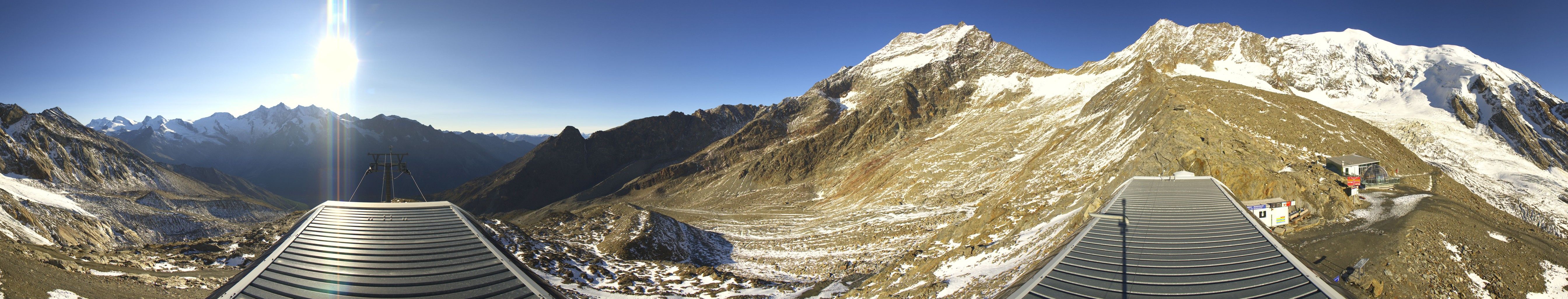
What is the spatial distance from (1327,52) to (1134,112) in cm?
4745

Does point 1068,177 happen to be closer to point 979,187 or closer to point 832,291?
point 979,187

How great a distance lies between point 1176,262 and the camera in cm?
1139

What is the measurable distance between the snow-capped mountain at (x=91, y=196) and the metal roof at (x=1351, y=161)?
59852mm

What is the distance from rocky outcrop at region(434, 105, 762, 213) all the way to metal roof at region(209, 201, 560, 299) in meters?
86.0

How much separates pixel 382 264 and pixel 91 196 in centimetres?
6447

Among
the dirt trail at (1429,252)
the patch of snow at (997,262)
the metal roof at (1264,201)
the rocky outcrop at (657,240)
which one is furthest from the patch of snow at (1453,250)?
the rocky outcrop at (657,240)

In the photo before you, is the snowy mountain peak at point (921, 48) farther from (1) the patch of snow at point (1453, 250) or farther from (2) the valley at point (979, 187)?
(1) the patch of snow at point (1453, 250)

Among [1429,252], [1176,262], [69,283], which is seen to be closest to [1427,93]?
[1429,252]

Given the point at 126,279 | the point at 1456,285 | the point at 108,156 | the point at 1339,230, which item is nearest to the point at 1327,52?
the point at 1339,230

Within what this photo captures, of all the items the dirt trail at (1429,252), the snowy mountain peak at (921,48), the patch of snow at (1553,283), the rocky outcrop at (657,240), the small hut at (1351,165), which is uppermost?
the snowy mountain peak at (921,48)

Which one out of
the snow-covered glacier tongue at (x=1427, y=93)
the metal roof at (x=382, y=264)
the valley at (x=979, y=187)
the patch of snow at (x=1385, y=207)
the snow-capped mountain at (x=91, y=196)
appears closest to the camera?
the metal roof at (x=382, y=264)

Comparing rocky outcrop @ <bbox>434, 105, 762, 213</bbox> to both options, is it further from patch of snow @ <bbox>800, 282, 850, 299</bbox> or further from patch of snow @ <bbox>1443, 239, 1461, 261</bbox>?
patch of snow @ <bbox>1443, 239, 1461, 261</bbox>

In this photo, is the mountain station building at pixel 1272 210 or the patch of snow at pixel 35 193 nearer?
the mountain station building at pixel 1272 210

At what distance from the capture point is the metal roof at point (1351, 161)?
27.5 metres
